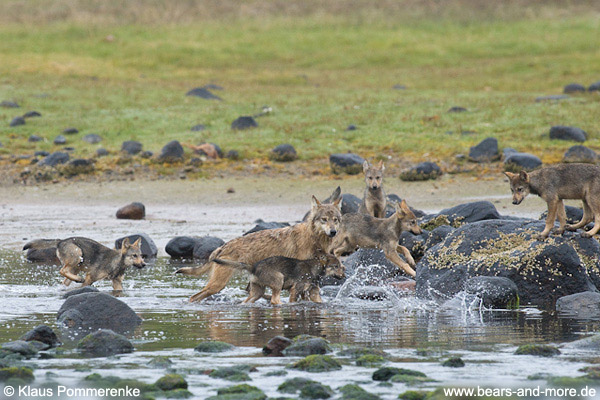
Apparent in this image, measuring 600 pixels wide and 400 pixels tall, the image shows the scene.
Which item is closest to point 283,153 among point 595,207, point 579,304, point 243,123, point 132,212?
point 243,123

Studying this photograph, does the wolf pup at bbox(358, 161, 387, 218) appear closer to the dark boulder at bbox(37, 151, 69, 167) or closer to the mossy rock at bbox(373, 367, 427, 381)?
the mossy rock at bbox(373, 367, 427, 381)

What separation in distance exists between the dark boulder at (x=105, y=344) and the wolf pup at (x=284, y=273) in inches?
141

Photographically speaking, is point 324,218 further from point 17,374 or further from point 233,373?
point 17,374

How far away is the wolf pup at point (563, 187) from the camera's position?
42.0 ft

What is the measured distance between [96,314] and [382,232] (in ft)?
19.7

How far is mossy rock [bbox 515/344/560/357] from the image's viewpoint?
8.95 metres

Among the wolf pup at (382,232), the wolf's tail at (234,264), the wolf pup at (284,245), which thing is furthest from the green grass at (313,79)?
the wolf's tail at (234,264)

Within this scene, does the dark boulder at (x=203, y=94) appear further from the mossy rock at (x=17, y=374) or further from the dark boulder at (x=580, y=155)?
the mossy rock at (x=17, y=374)

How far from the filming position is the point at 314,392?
7.44m

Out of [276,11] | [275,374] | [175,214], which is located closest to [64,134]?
[175,214]

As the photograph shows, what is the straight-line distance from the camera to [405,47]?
228 feet

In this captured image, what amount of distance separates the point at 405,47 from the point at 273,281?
193 feet

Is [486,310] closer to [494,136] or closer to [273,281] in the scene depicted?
[273,281]

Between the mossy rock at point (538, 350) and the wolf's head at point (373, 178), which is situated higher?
the wolf's head at point (373, 178)
